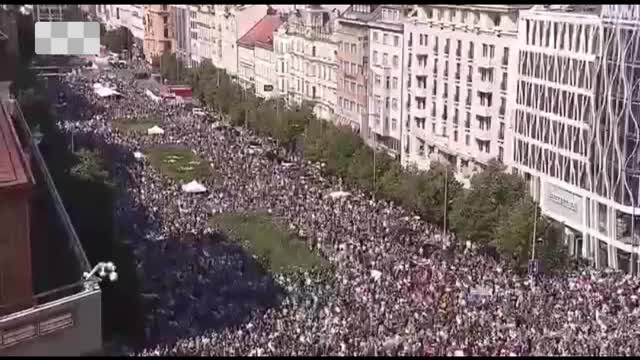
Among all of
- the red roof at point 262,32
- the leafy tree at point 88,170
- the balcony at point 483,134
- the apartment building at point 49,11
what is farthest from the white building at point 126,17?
the leafy tree at point 88,170

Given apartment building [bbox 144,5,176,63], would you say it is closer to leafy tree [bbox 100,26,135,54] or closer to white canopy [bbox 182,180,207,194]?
leafy tree [bbox 100,26,135,54]

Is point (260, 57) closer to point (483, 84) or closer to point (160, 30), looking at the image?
point (483, 84)

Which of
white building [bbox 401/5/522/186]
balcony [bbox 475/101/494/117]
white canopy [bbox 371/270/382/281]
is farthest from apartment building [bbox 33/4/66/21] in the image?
white canopy [bbox 371/270/382/281]

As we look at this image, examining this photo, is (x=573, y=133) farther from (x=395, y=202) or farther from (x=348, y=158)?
(x=348, y=158)

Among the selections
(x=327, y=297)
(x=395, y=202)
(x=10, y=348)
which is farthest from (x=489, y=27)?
(x=10, y=348)

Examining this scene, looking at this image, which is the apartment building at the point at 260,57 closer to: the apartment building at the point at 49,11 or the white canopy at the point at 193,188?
the apartment building at the point at 49,11
